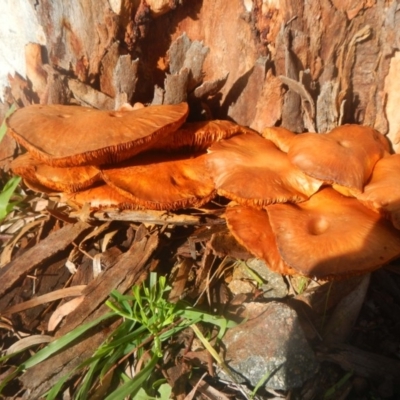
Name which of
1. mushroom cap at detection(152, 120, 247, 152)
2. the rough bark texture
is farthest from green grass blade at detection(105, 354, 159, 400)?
the rough bark texture

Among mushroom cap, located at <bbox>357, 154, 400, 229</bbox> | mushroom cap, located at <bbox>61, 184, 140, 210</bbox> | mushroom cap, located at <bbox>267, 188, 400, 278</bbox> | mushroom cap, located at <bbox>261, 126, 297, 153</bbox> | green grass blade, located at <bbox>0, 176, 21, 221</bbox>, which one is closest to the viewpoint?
mushroom cap, located at <bbox>267, 188, 400, 278</bbox>

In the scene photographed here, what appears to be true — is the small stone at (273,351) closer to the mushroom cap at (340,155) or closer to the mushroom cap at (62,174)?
the mushroom cap at (340,155)

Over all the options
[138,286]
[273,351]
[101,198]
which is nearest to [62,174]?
[101,198]

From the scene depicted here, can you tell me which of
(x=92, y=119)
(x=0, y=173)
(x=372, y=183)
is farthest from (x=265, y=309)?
(x=0, y=173)

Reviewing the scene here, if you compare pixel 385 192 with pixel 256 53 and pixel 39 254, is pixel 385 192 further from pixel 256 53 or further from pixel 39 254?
pixel 39 254

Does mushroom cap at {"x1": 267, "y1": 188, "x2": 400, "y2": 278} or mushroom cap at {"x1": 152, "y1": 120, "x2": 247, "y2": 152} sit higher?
mushroom cap at {"x1": 152, "y1": 120, "x2": 247, "y2": 152}

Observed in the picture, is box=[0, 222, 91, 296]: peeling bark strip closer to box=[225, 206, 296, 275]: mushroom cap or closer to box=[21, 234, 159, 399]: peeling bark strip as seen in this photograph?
box=[21, 234, 159, 399]: peeling bark strip

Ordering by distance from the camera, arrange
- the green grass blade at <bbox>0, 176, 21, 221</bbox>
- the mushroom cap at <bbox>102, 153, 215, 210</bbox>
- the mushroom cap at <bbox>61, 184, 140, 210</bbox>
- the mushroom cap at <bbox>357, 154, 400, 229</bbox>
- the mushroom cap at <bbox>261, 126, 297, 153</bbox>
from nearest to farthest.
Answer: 1. the mushroom cap at <bbox>357, 154, 400, 229</bbox>
2. the mushroom cap at <bbox>102, 153, 215, 210</bbox>
3. the mushroom cap at <bbox>61, 184, 140, 210</bbox>
4. the mushroom cap at <bbox>261, 126, 297, 153</bbox>
5. the green grass blade at <bbox>0, 176, 21, 221</bbox>
